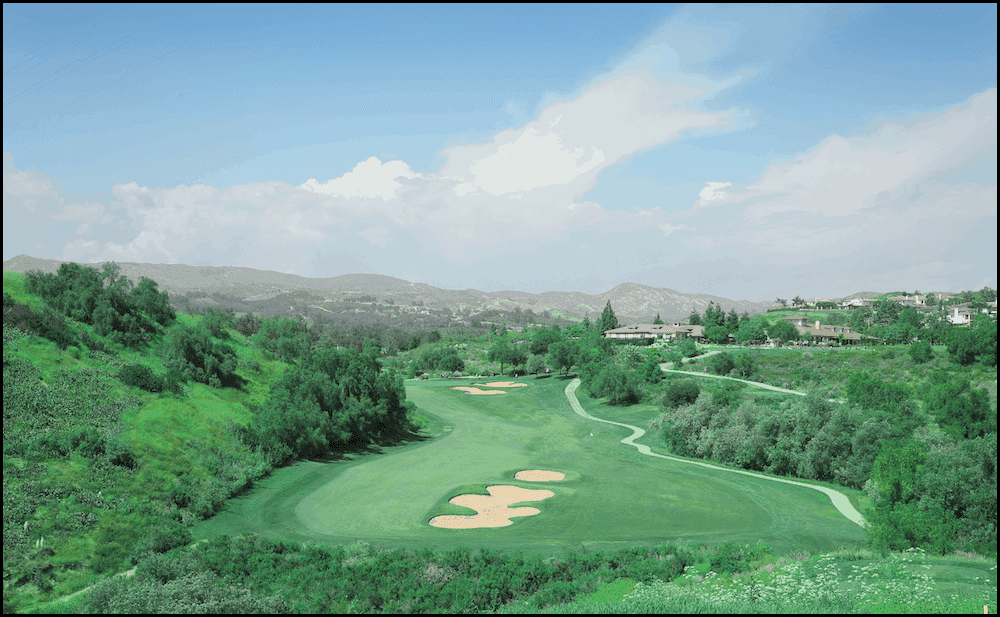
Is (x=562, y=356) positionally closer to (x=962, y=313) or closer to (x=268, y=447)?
(x=268, y=447)

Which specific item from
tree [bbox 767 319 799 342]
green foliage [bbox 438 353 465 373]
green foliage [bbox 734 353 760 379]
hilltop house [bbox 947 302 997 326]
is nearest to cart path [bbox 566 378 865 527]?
green foliage [bbox 734 353 760 379]

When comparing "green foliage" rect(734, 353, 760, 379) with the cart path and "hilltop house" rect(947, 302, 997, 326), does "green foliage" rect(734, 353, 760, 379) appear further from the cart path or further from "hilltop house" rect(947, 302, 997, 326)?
"hilltop house" rect(947, 302, 997, 326)

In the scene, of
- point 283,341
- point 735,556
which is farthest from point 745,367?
point 735,556

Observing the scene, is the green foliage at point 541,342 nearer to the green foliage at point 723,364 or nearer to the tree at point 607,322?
the green foliage at point 723,364

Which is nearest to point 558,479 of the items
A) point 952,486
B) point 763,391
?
point 952,486

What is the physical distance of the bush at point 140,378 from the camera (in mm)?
34531

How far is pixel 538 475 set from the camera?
127 ft

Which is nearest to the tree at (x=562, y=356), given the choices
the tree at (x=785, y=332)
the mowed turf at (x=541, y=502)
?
the mowed turf at (x=541, y=502)

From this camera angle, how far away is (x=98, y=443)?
27266 mm

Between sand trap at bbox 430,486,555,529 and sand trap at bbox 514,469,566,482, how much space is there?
265 cm

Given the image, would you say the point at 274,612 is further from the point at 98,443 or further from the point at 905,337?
the point at 905,337

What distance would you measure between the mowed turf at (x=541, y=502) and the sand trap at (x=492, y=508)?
2.14 feet

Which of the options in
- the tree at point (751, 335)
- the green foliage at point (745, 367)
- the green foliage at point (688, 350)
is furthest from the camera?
the tree at point (751, 335)

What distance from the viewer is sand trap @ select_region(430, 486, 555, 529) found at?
2844 cm
